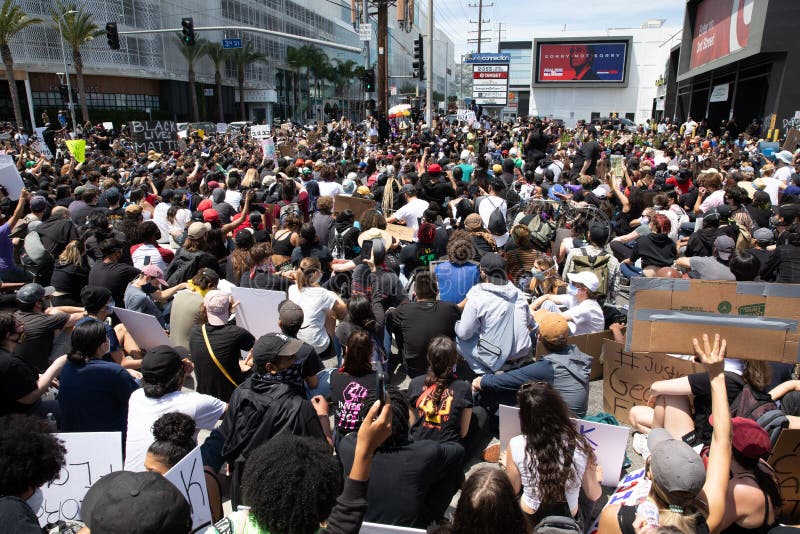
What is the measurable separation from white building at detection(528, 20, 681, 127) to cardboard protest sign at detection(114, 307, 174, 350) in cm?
6359

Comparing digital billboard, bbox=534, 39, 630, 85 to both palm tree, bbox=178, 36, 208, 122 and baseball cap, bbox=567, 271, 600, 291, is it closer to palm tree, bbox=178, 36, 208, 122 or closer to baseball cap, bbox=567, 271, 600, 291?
palm tree, bbox=178, 36, 208, 122

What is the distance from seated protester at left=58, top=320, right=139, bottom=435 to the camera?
3721mm

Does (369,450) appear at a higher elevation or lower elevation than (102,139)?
lower

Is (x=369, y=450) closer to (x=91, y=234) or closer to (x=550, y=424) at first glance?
(x=550, y=424)

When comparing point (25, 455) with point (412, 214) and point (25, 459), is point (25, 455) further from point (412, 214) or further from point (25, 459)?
point (412, 214)

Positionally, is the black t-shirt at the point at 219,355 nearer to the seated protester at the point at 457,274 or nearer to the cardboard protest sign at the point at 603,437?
the cardboard protest sign at the point at 603,437

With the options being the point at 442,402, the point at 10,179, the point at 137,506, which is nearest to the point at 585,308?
the point at 442,402

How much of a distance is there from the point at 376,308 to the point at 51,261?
4.45 meters

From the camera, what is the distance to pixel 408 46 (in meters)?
121

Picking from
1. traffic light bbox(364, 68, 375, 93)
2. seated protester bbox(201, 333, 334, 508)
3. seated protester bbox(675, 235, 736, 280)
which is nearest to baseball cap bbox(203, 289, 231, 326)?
seated protester bbox(201, 333, 334, 508)

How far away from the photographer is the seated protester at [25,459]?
2.51 m

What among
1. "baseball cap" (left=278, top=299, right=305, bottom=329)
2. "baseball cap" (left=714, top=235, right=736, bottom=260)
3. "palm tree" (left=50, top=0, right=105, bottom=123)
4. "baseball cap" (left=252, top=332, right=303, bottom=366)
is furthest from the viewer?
"palm tree" (left=50, top=0, right=105, bottom=123)

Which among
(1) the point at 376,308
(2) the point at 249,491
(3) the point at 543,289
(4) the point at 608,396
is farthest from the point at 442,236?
(2) the point at 249,491

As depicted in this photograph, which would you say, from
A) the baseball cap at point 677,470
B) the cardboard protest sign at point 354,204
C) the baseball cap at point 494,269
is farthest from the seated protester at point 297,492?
the cardboard protest sign at point 354,204
